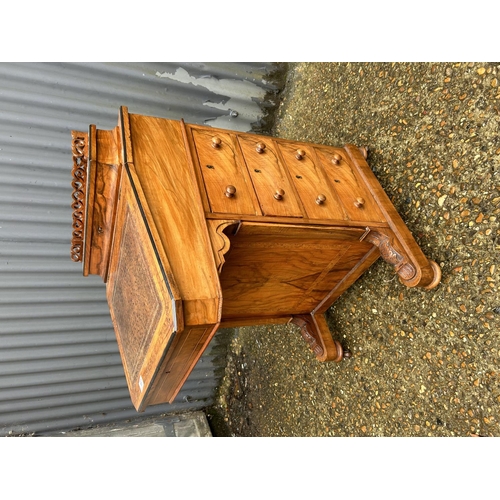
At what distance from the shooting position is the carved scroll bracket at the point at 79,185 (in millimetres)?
1825

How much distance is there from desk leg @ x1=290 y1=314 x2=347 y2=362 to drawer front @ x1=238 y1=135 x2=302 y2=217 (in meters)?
1.10

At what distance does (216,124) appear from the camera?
3547 millimetres

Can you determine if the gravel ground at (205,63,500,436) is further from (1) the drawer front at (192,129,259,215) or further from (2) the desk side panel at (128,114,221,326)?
(2) the desk side panel at (128,114,221,326)

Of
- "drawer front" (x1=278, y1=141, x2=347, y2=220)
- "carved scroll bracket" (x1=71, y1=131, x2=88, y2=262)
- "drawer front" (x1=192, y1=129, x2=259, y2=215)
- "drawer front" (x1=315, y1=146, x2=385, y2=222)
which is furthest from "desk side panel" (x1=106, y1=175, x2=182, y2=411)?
"drawer front" (x1=315, y1=146, x2=385, y2=222)

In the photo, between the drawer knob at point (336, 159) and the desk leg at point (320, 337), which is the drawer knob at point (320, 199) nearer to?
the drawer knob at point (336, 159)

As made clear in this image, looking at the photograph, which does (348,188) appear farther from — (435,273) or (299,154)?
(435,273)

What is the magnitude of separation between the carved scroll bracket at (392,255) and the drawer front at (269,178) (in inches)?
19.2

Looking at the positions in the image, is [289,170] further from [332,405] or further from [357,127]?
[332,405]

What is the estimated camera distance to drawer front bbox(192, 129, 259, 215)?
1805mm

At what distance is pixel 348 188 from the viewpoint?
88.0 inches

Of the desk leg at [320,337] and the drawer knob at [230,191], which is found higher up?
the drawer knob at [230,191]

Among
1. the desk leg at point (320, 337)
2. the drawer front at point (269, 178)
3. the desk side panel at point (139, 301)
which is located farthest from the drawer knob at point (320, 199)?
the desk leg at point (320, 337)

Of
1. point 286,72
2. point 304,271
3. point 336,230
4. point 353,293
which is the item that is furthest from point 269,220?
point 286,72

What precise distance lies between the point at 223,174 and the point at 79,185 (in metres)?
0.68
